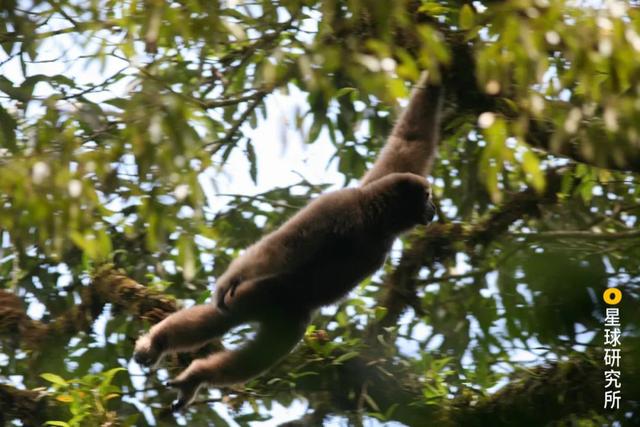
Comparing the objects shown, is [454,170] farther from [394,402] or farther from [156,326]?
[156,326]

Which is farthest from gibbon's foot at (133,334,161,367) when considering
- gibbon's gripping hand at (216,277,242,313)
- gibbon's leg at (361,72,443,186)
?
gibbon's leg at (361,72,443,186)

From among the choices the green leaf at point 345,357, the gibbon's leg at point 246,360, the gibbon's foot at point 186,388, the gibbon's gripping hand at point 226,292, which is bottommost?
the green leaf at point 345,357

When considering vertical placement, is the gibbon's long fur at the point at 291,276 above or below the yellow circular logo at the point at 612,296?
below

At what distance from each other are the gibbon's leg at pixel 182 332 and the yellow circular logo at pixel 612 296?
244 cm

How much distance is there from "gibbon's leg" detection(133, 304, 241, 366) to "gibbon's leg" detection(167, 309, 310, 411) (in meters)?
0.16

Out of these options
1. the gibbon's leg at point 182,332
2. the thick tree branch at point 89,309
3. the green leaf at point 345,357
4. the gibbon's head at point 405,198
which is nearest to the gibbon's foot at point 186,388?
the gibbon's leg at point 182,332

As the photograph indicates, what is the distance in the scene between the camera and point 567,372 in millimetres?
5648

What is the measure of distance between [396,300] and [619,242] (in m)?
1.71

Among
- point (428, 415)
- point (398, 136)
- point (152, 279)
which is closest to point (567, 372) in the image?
point (428, 415)

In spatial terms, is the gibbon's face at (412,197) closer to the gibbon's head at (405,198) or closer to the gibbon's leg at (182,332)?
the gibbon's head at (405,198)

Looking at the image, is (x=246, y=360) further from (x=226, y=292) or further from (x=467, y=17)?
(x=467, y=17)

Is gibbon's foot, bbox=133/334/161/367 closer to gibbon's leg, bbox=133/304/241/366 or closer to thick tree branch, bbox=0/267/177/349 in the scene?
gibbon's leg, bbox=133/304/241/366

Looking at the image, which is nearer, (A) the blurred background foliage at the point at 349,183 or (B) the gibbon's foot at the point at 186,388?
(A) the blurred background foliage at the point at 349,183

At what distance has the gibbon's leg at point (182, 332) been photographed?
562 centimetres
